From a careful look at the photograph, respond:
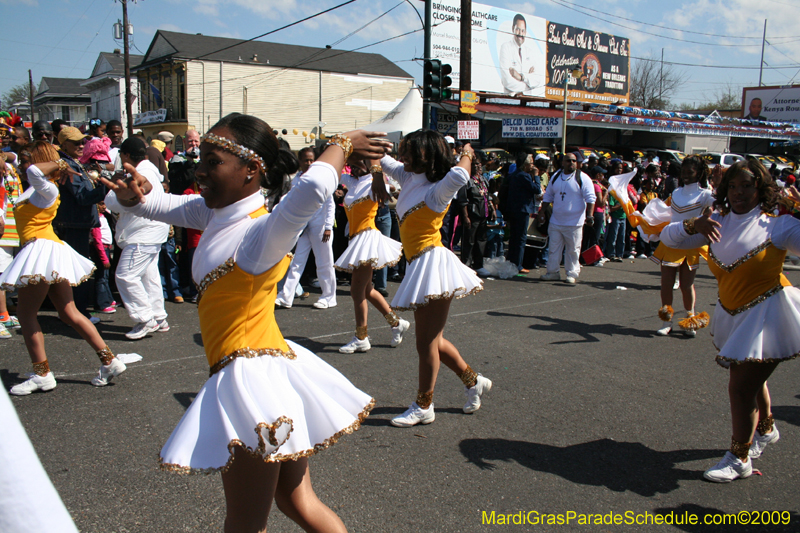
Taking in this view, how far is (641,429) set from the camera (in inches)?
165

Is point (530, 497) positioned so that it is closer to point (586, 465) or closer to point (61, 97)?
point (586, 465)

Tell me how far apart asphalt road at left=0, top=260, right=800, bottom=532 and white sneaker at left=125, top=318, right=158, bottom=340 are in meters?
0.12

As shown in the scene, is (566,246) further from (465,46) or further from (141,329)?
(141,329)

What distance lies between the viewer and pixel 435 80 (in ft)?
39.9

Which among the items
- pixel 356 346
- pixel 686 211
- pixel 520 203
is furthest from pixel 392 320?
pixel 520 203

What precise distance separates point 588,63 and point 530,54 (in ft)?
18.1

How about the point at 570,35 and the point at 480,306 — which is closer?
the point at 480,306

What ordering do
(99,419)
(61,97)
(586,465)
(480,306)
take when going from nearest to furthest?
(586,465)
(99,419)
(480,306)
(61,97)

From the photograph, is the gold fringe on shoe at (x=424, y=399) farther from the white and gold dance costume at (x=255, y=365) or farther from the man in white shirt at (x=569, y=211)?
the man in white shirt at (x=569, y=211)

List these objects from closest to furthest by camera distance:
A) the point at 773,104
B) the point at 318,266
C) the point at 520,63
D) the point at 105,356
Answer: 1. the point at 105,356
2. the point at 318,266
3. the point at 520,63
4. the point at 773,104

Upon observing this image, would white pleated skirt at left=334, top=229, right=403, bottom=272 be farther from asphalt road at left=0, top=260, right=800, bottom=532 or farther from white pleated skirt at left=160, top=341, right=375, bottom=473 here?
white pleated skirt at left=160, top=341, right=375, bottom=473

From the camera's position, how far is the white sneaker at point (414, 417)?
410 cm

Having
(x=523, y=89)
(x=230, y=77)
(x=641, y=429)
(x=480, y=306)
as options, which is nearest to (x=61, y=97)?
(x=230, y=77)

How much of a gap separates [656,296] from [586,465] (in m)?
6.22
